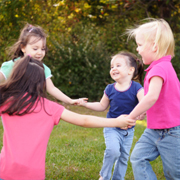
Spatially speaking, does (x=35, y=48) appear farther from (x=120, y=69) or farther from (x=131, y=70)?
(x=131, y=70)

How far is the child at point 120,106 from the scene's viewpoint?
2855 millimetres

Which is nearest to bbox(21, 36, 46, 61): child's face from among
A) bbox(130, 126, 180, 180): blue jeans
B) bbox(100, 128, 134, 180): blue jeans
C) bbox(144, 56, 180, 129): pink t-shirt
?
bbox(100, 128, 134, 180): blue jeans

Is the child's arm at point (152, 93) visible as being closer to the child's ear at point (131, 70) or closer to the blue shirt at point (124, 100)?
the blue shirt at point (124, 100)

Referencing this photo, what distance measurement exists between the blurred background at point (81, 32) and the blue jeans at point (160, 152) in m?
6.68

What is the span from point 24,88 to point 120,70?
1.40 m

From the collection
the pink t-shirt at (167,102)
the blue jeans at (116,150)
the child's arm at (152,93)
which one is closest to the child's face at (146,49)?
the pink t-shirt at (167,102)

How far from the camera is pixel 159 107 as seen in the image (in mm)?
2393

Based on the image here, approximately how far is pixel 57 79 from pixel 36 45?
19.3ft

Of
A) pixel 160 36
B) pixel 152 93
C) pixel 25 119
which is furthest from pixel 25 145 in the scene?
pixel 160 36

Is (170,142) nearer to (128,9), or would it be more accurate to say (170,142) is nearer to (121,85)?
(121,85)

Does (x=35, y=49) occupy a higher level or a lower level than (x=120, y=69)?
higher

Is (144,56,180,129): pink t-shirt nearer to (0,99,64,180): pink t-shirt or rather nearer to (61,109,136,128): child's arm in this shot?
(61,109,136,128): child's arm

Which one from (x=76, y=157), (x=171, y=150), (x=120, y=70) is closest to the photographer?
(x=171, y=150)

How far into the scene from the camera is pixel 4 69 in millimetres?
3223
